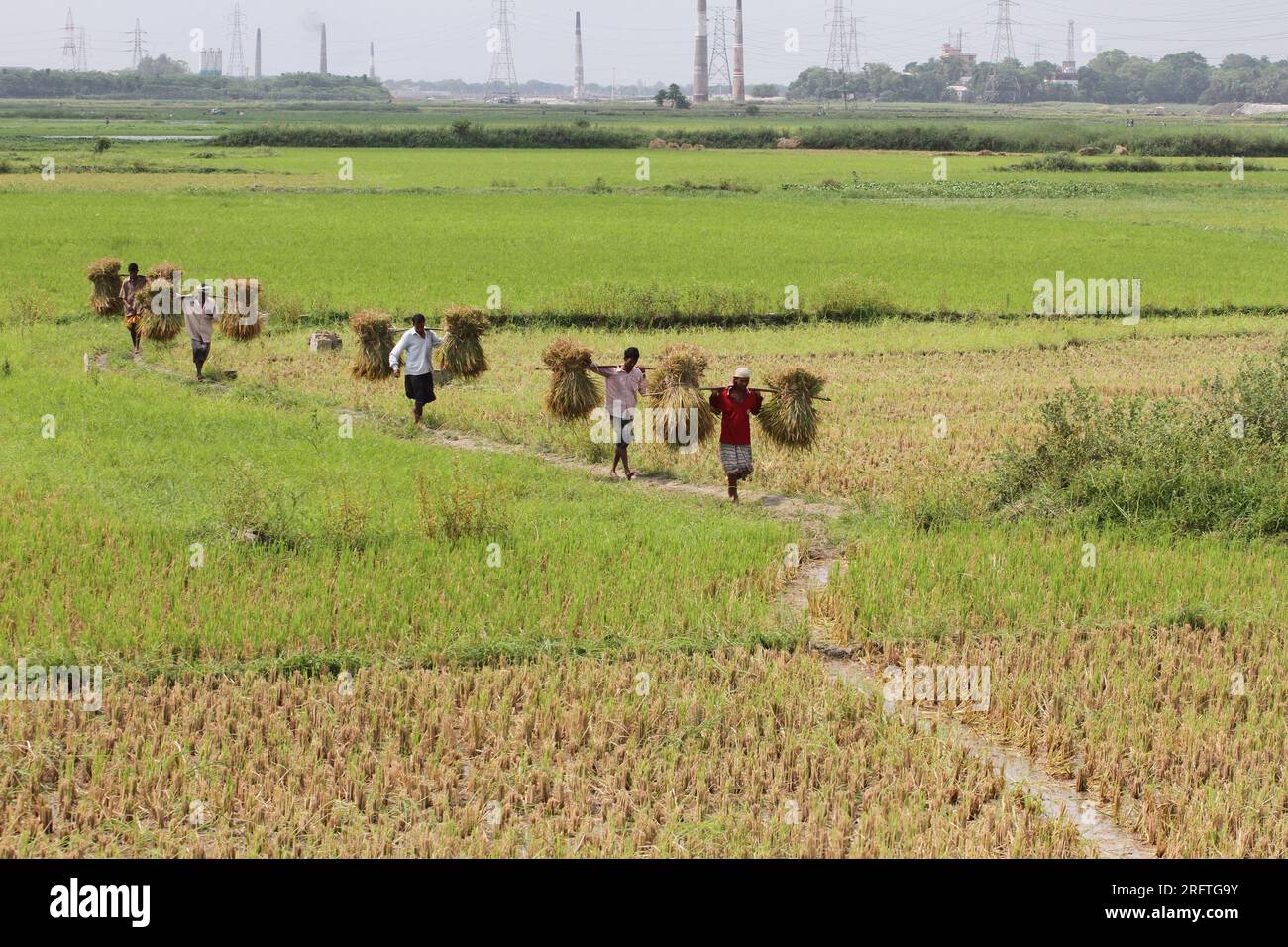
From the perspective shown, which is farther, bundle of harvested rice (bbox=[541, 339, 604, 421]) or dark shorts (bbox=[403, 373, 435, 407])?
dark shorts (bbox=[403, 373, 435, 407])

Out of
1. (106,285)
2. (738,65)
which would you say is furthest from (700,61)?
(106,285)

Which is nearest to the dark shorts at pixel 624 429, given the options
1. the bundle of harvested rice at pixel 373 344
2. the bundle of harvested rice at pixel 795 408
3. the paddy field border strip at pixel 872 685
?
the paddy field border strip at pixel 872 685

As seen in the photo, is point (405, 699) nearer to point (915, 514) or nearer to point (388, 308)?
point (915, 514)

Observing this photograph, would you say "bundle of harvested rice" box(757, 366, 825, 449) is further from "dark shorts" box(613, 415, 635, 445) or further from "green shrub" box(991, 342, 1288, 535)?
"green shrub" box(991, 342, 1288, 535)

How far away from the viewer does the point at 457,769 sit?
643 cm

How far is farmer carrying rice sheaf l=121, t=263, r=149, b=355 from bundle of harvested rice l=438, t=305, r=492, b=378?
5616 millimetres

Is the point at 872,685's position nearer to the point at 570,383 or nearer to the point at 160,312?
the point at 570,383

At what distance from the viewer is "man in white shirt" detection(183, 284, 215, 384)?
16.5 metres

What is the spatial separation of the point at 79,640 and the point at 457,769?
8.76 feet

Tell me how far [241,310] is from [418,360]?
502 cm

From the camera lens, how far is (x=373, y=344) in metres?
15.0

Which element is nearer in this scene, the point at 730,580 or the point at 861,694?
the point at 861,694

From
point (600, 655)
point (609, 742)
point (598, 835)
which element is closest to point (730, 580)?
point (600, 655)

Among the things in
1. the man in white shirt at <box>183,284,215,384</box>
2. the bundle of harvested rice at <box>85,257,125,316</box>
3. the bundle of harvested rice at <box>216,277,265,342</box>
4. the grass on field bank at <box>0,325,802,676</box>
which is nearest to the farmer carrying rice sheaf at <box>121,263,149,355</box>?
the bundle of harvested rice at <box>216,277,265,342</box>
